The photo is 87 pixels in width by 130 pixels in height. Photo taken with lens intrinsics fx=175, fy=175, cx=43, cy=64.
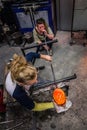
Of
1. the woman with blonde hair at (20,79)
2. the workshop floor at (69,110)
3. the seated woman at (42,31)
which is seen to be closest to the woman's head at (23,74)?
the woman with blonde hair at (20,79)

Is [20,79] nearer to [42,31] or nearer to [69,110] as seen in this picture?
[69,110]

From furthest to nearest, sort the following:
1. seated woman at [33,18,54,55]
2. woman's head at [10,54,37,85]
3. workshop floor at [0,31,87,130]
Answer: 1. seated woman at [33,18,54,55]
2. workshop floor at [0,31,87,130]
3. woman's head at [10,54,37,85]

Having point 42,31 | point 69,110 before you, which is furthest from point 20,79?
point 42,31

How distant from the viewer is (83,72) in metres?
4.11

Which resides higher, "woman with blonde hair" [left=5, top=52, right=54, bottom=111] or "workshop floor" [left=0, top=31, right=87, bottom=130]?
"woman with blonde hair" [left=5, top=52, right=54, bottom=111]

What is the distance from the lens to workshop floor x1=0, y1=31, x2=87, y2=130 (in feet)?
11.0

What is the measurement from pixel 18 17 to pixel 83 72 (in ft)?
8.08

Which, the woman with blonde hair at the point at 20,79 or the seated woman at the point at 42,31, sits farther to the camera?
the seated woman at the point at 42,31

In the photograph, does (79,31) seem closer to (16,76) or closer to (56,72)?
(56,72)

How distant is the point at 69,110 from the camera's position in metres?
3.51

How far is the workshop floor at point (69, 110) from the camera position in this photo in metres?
3.37

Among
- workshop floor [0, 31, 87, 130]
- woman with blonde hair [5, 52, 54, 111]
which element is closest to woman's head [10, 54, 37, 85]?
woman with blonde hair [5, 52, 54, 111]

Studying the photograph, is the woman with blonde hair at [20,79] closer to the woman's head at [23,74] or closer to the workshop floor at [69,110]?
the woman's head at [23,74]

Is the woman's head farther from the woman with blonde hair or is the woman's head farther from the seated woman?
the seated woman
